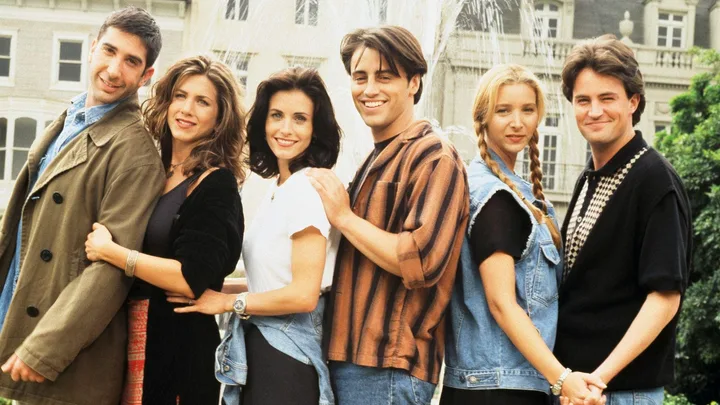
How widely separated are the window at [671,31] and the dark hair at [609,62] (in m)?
25.2

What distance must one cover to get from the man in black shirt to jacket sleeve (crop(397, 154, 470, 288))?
494 mm

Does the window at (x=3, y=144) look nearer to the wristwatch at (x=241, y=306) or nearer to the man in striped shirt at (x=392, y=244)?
the wristwatch at (x=241, y=306)

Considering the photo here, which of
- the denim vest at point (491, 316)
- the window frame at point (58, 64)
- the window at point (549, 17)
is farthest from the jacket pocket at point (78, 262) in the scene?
the window at point (549, 17)

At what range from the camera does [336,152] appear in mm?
2859

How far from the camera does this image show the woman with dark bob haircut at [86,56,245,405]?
267cm

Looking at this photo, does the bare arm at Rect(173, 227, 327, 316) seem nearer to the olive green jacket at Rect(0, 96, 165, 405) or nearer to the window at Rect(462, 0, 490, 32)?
the olive green jacket at Rect(0, 96, 165, 405)

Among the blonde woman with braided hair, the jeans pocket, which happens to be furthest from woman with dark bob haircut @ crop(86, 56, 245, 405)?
the blonde woman with braided hair

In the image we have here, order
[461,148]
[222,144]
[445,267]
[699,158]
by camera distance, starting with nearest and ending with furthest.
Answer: [445,267] → [222,144] → [699,158] → [461,148]

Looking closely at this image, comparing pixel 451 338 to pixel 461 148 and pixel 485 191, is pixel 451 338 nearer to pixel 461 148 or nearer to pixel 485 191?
pixel 485 191

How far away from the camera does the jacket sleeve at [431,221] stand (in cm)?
248

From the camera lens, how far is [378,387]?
2561 millimetres

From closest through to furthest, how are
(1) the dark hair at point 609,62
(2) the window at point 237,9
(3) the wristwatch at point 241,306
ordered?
(3) the wristwatch at point 241,306 < (1) the dark hair at point 609,62 < (2) the window at point 237,9

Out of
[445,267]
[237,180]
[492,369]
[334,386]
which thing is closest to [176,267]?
[237,180]

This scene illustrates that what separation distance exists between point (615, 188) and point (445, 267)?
0.66m
